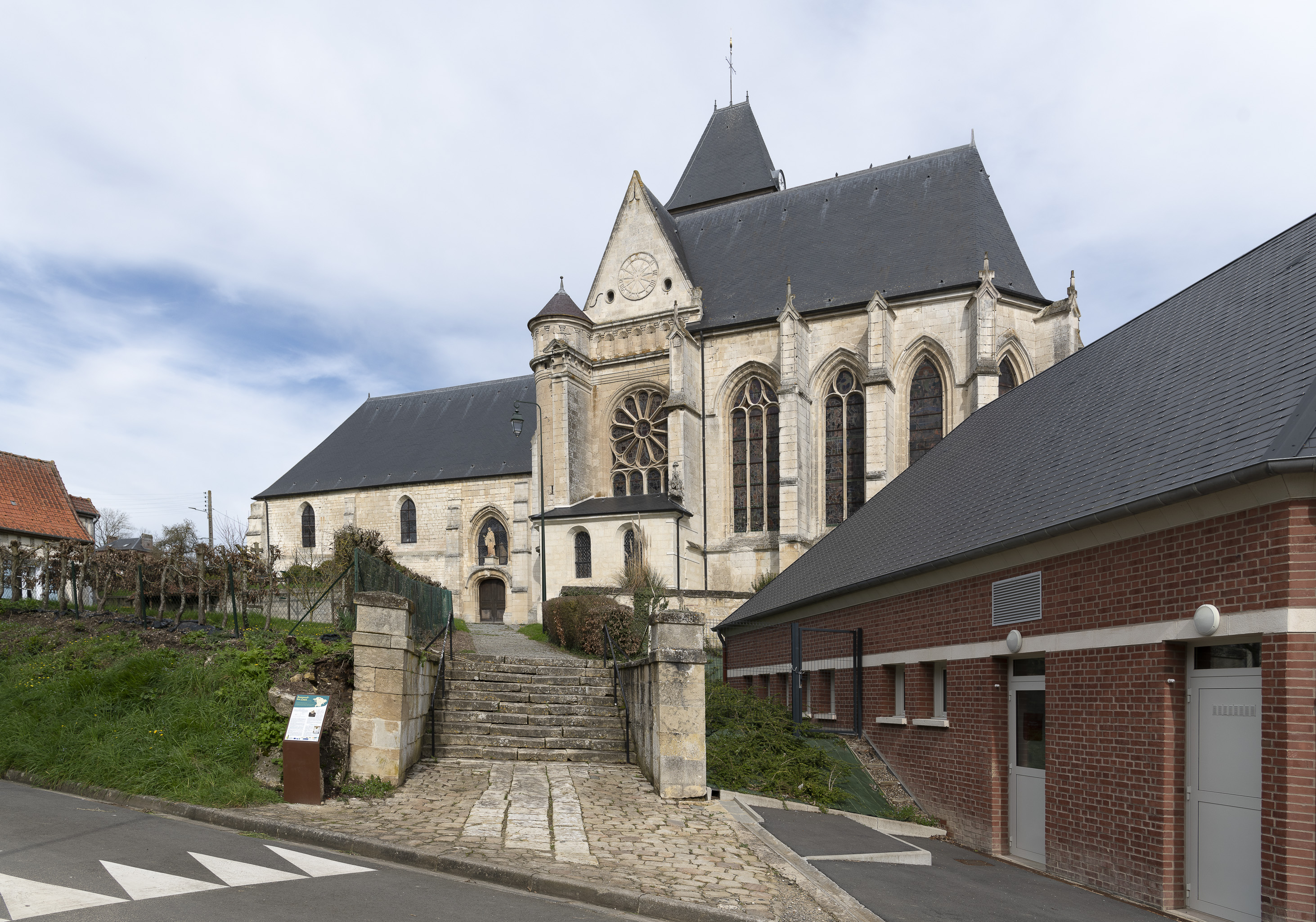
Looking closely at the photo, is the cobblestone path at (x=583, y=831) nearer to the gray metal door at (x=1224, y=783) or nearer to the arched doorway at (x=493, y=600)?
the gray metal door at (x=1224, y=783)

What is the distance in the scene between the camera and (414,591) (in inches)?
453

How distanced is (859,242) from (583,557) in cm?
1407

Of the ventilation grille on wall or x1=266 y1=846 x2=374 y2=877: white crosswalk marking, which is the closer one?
x1=266 y1=846 x2=374 y2=877: white crosswalk marking

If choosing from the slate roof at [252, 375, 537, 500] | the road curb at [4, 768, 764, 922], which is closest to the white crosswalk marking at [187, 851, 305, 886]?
the road curb at [4, 768, 764, 922]

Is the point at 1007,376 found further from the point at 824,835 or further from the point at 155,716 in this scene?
the point at 155,716

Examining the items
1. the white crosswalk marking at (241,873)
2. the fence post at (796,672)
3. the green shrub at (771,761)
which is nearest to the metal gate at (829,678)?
the fence post at (796,672)

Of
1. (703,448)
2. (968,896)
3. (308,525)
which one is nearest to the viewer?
(968,896)

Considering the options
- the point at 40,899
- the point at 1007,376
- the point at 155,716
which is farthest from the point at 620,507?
the point at 40,899

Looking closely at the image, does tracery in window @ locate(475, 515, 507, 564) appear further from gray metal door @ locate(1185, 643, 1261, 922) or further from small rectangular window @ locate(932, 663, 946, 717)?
gray metal door @ locate(1185, 643, 1261, 922)

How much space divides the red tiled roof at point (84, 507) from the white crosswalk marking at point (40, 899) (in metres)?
40.5

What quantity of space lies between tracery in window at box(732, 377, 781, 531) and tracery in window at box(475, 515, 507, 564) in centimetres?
1207

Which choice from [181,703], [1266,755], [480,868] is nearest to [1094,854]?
[1266,755]

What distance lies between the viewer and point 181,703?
369 inches

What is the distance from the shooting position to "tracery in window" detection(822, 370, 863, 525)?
2661 cm
